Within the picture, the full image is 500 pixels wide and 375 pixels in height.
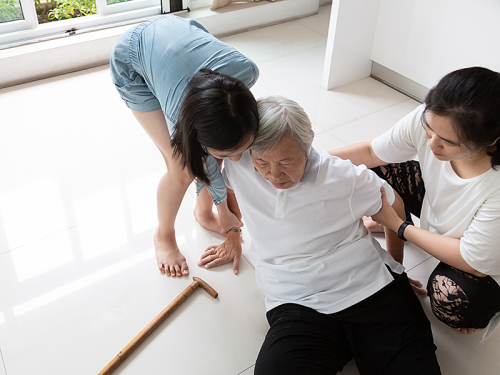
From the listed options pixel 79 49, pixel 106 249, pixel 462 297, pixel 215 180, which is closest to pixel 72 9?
pixel 79 49

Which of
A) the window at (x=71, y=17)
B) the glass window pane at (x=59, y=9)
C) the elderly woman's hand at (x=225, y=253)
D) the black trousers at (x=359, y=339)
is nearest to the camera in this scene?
the black trousers at (x=359, y=339)

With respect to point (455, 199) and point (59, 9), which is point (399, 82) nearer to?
point (455, 199)

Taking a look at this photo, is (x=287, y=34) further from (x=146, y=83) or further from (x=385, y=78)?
(x=146, y=83)

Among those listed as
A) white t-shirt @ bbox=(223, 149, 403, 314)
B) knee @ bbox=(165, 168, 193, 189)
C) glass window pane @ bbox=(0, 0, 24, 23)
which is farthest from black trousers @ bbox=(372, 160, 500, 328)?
glass window pane @ bbox=(0, 0, 24, 23)

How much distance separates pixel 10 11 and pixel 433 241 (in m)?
3.19

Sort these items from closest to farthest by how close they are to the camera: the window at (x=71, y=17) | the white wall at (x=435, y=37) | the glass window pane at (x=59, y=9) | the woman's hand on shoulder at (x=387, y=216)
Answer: the woman's hand on shoulder at (x=387, y=216)
the white wall at (x=435, y=37)
the window at (x=71, y=17)
the glass window pane at (x=59, y=9)

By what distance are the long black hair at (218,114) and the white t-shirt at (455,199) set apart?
674 millimetres

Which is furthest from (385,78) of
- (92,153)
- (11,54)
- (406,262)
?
(11,54)

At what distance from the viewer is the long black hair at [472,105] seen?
3.89 feet

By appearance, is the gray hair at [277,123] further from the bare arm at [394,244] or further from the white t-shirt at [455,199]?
the bare arm at [394,244]

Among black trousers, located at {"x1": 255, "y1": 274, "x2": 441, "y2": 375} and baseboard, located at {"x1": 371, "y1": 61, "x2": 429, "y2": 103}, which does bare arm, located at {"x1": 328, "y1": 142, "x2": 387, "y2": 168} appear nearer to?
black trousers, located at {"x1": 255, "y1": 274, "x2": 441, "y2": 375}

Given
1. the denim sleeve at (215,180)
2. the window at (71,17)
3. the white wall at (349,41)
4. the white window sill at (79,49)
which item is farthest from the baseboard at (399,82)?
the denim sleeve at (215,180)

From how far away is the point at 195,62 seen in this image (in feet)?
4.72

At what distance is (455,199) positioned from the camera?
149 centimetres
